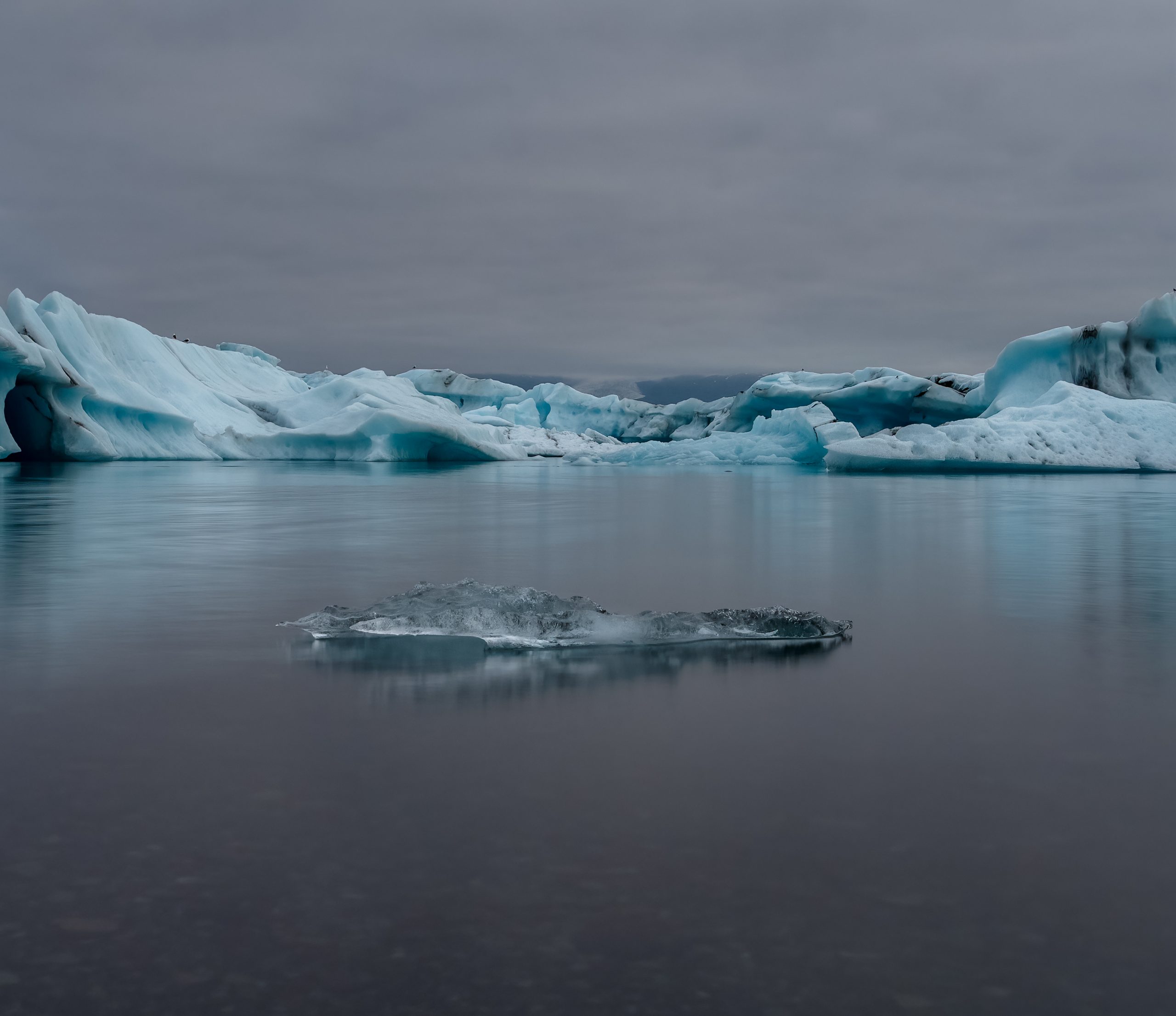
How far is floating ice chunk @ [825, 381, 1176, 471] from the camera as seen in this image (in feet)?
67.3

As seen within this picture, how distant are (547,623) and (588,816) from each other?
1.70 metres

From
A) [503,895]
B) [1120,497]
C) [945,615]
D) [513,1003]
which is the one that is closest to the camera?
[513,1003]

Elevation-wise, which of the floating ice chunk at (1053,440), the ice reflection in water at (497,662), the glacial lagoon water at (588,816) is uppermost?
the floating ice chunk at (1053,440)

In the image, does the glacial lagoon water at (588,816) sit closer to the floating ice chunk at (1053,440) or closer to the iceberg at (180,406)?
the floating ice chunk at (1053,440)

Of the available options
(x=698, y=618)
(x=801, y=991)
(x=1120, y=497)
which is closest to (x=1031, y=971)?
(x=801, y=991)

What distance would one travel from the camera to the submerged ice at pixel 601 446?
68.7ft

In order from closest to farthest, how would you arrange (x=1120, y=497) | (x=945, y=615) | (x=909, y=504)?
(x=945, y=615)
(x=909, y=504)
(x=1120, y=497)

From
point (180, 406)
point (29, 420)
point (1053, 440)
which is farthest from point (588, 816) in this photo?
point (180, 406)

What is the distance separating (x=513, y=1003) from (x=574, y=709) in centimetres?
129

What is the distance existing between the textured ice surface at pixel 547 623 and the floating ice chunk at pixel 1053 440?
18402 millimetres

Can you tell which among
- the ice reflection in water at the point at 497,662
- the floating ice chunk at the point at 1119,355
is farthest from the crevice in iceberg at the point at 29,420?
the floating ice chunk at the point at 1119,355

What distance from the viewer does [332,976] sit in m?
1.23

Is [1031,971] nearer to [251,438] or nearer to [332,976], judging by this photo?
[332,976]

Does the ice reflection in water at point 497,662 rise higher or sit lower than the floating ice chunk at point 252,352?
lower
